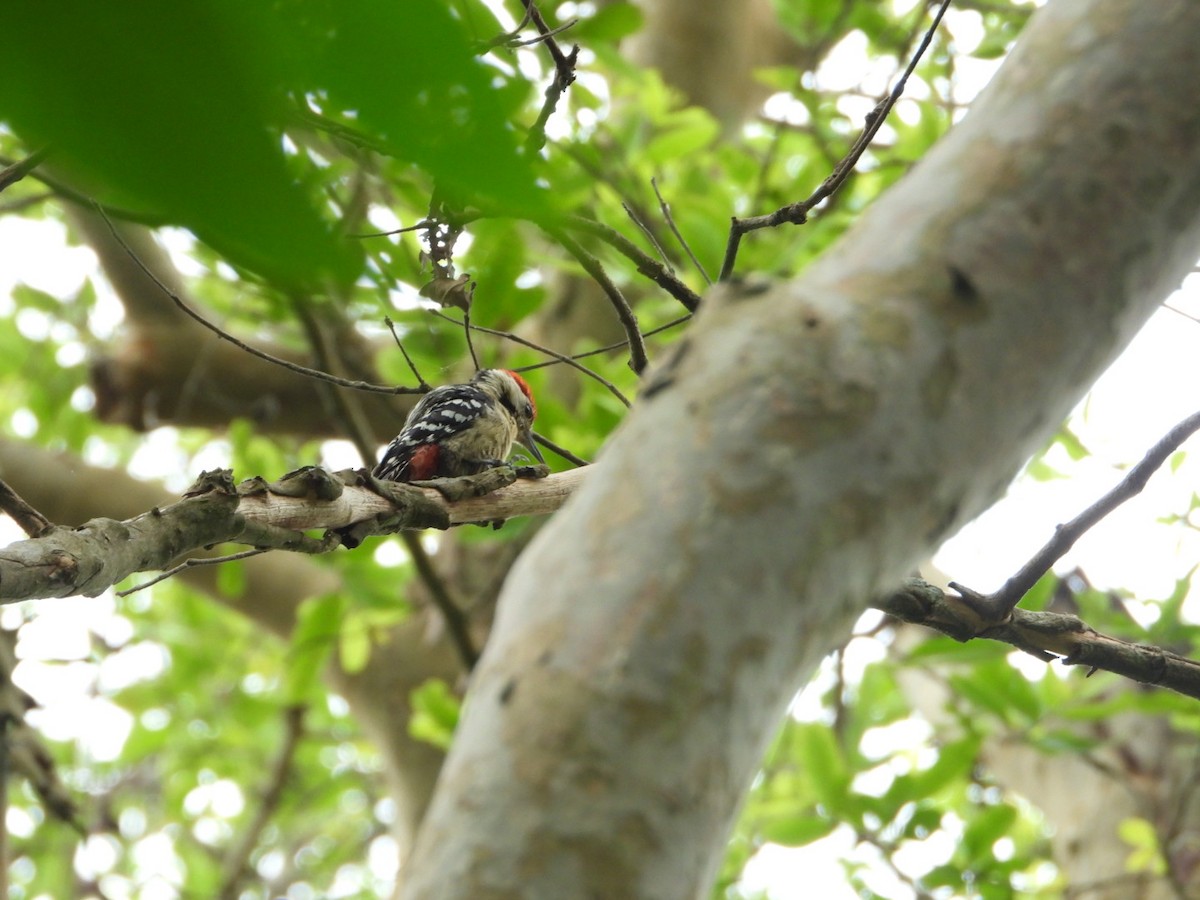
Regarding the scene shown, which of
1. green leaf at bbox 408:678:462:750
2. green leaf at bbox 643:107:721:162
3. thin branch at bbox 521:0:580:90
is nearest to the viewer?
thin branch at bbox 521:0:580:90

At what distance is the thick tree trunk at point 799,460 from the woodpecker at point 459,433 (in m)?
3.41

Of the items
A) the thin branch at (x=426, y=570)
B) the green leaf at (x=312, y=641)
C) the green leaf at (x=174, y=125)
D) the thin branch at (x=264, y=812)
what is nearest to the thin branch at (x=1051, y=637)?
the green leaf at (x=174, y=125)

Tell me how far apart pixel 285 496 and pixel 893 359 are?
1.37 meters

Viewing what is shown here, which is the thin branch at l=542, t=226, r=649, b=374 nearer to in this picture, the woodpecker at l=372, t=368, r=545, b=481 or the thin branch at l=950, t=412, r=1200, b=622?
the thin branch at l=950, t=412, r=1200, b=622

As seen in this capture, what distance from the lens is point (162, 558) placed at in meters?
1.77

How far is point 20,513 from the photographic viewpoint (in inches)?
69.4

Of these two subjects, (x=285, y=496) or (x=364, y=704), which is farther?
(x=364, y=704)

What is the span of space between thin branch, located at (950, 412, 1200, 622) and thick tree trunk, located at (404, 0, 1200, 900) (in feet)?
3.65

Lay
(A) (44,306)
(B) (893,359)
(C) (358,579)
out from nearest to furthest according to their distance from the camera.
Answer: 1. (B) (893,359)
2. (C) (358,579)
3. (A) (44,306)

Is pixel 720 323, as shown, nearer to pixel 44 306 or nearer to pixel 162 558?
pixel 162 558

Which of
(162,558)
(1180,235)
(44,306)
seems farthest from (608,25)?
(44,306)

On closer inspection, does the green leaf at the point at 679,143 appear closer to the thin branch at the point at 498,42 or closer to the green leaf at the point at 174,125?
the thin branch at the point at 498,42

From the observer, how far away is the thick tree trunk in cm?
84

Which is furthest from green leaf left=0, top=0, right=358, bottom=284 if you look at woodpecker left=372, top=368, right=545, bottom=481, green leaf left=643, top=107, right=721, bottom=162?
green leaf left=643, top=107, right=721, bottom=162
